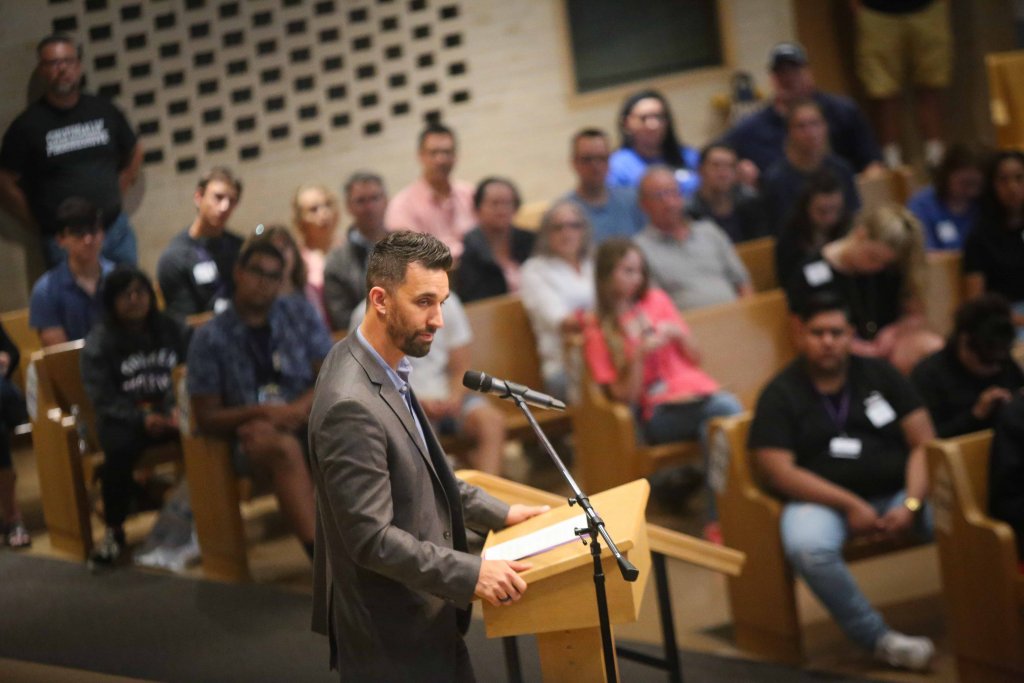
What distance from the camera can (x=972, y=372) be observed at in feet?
13.7

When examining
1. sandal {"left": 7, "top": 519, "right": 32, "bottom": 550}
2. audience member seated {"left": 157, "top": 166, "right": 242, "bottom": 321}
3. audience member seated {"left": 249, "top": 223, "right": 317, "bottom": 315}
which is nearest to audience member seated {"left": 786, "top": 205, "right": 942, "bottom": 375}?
audience member seated {"left": 249, "top": 223, "right": 317, "bottom": 315}

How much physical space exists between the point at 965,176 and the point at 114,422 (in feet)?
11.9

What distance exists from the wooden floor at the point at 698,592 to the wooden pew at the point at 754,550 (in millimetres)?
87

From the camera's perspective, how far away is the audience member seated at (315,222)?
181 inches

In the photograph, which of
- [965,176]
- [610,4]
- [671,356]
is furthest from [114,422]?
[610,4]

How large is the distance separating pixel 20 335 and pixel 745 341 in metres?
2.47

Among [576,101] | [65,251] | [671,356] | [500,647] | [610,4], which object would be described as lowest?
[500,647]

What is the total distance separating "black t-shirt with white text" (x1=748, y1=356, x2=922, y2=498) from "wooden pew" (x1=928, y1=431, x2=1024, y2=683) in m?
0.23

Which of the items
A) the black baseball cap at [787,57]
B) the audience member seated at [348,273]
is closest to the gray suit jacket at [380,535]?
the audience member seated at [348,273]

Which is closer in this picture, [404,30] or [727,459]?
[727,459]

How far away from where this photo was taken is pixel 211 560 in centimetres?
376

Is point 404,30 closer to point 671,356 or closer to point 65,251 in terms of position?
point 671,356

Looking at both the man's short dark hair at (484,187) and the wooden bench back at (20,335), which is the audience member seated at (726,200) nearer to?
the man's short dark hair at (484,187)

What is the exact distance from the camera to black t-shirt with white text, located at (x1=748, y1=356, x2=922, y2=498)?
393 centimetres
